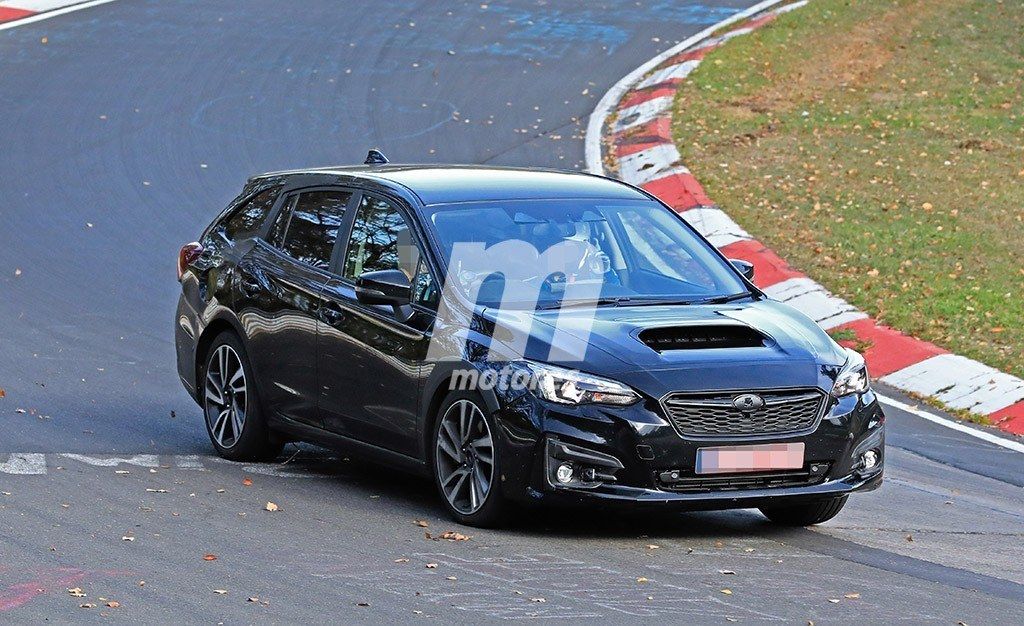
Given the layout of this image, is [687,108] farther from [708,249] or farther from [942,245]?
[708,249]

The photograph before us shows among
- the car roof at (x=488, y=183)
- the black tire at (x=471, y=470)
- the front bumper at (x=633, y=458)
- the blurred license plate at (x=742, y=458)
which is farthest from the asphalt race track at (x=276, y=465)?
the car roof at (x=488, y=183)

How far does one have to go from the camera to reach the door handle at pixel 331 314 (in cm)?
870

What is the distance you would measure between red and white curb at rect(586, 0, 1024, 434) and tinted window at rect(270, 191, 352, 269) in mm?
4664

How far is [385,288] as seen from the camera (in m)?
8.30

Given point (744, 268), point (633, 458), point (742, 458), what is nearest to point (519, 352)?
point (633, 458)

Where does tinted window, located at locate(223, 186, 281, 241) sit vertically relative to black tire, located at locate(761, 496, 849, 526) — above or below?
above

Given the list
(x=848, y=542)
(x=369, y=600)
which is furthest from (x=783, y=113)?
(x=369, y=600)

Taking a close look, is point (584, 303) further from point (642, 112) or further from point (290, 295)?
point (642, 112)

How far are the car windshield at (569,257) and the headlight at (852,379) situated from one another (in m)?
0.84

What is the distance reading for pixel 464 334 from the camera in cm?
790

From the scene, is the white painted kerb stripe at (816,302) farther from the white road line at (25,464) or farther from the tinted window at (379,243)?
the white road line at (25,464)

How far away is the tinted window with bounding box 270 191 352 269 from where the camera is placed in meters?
9.16

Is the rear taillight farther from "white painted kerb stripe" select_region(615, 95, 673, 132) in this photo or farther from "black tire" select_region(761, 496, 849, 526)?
"white painted kerb stripe" select_region(615, 95, 673, 132)

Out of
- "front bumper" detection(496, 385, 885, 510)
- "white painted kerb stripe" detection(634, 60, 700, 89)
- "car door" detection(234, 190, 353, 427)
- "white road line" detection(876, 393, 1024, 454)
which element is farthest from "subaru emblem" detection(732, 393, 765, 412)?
"white painted kerb stripe" detection(634, 60, 700, 89)
